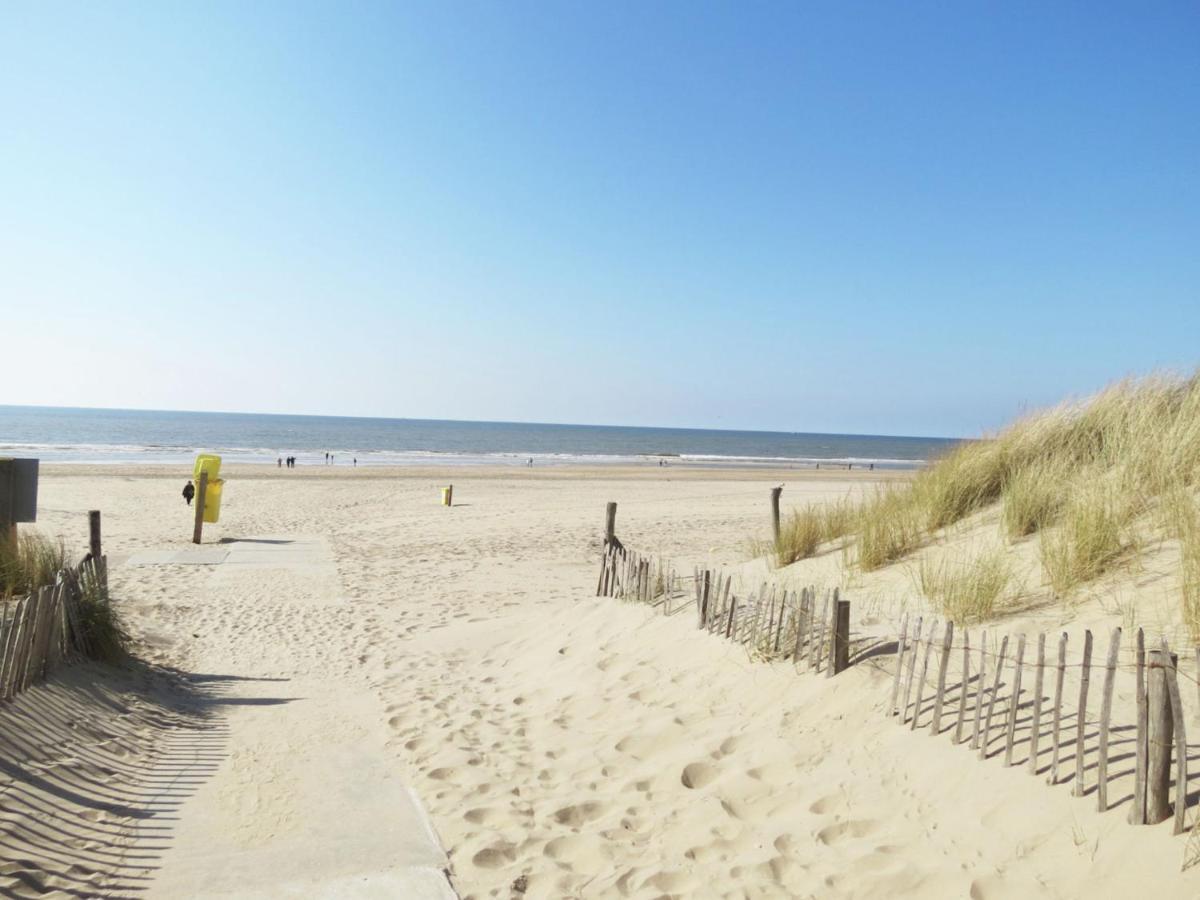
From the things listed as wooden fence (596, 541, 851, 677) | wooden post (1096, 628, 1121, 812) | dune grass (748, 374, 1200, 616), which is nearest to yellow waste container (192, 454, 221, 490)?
wooden fence (596, 541, 851, 677)

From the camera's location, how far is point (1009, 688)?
4285 mm

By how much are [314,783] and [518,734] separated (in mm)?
1398

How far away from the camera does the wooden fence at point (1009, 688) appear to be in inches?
121

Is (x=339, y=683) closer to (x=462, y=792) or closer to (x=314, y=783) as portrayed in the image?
(x=314, y=783)

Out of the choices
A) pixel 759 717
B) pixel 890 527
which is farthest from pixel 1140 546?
pixel 759 717

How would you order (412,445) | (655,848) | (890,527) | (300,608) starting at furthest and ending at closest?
1. (412,445)
2. (300,608)
3. (890,527)
4. (655,848)

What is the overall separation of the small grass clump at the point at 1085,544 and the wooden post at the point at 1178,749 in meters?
2.64

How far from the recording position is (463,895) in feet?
11.9

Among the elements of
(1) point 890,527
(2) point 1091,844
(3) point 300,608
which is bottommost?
(3) point 300,608

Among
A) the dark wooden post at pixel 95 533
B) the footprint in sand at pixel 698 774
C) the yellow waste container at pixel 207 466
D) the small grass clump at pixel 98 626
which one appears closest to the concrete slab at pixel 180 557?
the yellow waste container at pixel 207 466

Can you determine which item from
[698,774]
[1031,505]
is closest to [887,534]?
[1031,505]

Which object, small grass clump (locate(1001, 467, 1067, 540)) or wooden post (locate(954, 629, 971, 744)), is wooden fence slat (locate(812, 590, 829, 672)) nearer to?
wooden post (locate(954, 629, 971, 744))

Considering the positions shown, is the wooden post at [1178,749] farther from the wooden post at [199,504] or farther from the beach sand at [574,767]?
the wooden post at [199,504]

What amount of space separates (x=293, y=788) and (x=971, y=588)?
448 centimetres
